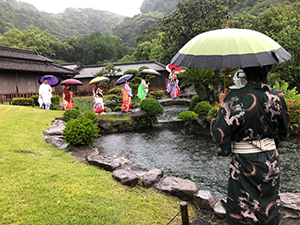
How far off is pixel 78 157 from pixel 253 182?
4.89 m

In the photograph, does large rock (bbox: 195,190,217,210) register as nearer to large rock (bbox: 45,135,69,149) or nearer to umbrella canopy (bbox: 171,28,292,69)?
umbrella canopy (bbox: 171,28,292,69)

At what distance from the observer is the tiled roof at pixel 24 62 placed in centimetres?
1887

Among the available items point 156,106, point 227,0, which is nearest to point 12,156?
point 156,106

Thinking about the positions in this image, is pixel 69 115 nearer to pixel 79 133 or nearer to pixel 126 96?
pixel 126 96

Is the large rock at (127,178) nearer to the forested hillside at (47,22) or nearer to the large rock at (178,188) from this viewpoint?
the large rock at (178,188)

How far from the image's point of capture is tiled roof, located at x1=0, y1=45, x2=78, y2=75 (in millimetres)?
18872

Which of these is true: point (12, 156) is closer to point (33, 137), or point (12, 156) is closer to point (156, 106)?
point (33, 137)

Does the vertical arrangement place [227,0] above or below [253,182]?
above

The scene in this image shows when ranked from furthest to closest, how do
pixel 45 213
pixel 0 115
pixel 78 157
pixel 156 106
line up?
1. pixel 156 106
2. pixel 0 115
3. pixel 78 157
4. pixel 45 213

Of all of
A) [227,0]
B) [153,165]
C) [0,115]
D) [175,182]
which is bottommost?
[153,165]

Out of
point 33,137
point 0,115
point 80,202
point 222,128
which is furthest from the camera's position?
point 0,115

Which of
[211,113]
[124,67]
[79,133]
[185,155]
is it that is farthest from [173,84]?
[124,67]

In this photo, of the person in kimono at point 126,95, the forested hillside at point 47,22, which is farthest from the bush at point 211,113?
the forested hillside at point 47,22

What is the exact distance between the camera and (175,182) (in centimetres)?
408
